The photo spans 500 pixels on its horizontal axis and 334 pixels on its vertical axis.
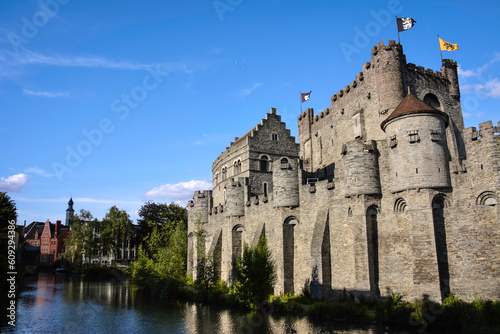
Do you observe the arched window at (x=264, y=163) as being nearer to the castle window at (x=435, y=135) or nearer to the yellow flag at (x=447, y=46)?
the yellow flag at (x=447, y=46)

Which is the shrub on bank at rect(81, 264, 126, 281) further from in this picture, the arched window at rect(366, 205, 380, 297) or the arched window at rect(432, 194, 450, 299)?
the arched window at rect(432, 194, 450, 299)

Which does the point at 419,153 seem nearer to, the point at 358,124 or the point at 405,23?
the point at 358,124

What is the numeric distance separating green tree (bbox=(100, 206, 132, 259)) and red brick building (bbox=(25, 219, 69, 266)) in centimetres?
3134

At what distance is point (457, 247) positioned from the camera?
63.3 feet

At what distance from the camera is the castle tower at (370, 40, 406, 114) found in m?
27.0

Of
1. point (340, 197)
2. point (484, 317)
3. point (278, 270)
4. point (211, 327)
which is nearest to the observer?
point (484, 317)

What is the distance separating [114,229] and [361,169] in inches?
2055

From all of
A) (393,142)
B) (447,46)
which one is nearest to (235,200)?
(393,142)

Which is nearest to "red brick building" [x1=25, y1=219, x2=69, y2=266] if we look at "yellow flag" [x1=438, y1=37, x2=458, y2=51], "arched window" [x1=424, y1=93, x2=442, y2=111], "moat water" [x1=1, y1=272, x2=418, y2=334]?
"moat water" [x1=1, y1=272, x2=418, y2=334]

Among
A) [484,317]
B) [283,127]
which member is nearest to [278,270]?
[484,317]

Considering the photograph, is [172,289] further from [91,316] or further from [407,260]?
[407,260]

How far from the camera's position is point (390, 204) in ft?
72.0

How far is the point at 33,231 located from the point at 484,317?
362 feet

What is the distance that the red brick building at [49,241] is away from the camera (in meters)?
90.4
